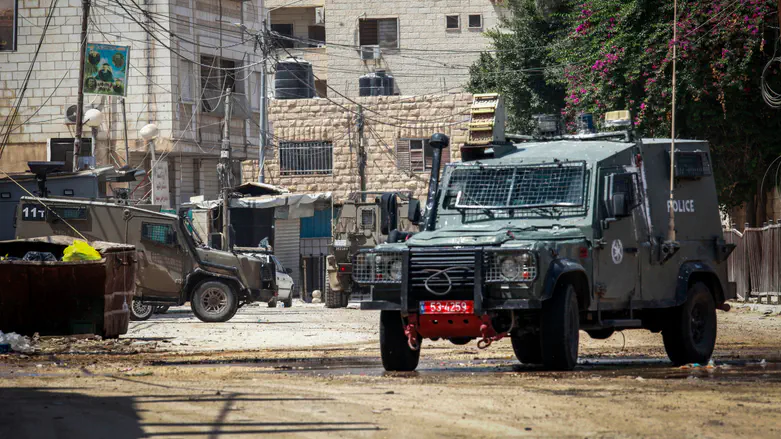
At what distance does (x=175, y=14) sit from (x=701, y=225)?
2716 cm

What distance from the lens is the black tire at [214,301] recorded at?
24719 millimetres

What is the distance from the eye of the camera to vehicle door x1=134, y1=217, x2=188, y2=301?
2403 centimetres

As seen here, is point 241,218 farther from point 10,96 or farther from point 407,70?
point 407,70

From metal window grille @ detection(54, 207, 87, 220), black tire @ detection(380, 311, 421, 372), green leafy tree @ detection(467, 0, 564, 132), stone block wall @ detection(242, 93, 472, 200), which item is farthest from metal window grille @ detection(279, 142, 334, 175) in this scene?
black tire @ detection(380, 311, 421, 372)

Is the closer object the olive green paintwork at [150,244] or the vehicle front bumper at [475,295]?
the vehicle front bumper at [475,295]

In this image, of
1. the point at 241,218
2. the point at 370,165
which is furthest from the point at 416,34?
the point at 241,218

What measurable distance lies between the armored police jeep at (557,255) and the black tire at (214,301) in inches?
481

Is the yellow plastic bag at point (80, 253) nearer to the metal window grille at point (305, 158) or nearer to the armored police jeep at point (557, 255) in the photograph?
the armored police jeep at point (557, 255)

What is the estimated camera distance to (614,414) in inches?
325

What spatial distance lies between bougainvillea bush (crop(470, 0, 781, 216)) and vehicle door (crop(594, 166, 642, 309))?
42.0ft

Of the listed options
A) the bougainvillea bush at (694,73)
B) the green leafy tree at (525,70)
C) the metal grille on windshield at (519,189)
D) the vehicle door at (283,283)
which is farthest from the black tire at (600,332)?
the green leafy tree at (525,70)

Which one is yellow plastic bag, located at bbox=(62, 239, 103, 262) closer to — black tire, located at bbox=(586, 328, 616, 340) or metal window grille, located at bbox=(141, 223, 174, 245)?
black tire, located at bbox=(586, 328, 616, 340)

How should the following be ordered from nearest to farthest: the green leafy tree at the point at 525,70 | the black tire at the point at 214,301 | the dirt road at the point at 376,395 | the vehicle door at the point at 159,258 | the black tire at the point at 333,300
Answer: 1. the dirt road at the point at 376,395
2. the vehicle door at the point at 159,258
3. the black tire at the point at 214,301
4. the black tire at the point at 333,300
5. the green leafy tree at the point at 525,70

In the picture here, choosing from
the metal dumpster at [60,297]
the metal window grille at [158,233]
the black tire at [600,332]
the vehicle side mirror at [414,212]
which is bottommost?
the black tire at [600,332]
